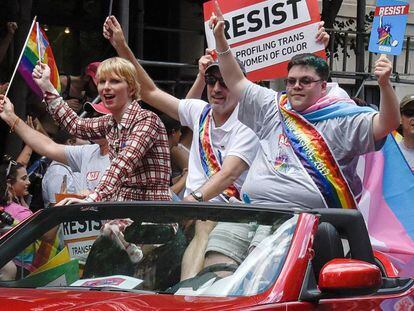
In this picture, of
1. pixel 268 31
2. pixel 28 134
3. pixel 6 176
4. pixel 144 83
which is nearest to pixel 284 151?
pixel 144 83

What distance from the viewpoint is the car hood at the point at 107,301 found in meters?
3.95

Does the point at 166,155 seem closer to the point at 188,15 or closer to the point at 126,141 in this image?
the point at 126,141

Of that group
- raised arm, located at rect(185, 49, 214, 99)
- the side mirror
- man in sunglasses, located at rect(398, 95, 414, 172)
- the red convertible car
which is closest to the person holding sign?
raised arm, located at rect(185, 49, 214, 99)

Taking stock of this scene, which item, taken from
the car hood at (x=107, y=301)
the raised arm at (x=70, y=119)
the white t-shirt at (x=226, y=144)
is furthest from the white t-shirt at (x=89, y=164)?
the car hood at (x=107, y=301)

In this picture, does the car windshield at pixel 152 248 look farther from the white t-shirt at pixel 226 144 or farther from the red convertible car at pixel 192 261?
the white t-shirt at pixel 226 144

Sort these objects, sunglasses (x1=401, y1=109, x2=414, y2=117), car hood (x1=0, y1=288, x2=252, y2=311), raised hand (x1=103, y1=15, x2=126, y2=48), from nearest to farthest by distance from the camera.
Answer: car hood (x1=0, y1=288, x2=252, y2=311) → raised hand (x1=103, y1=15, x2=126, y2=48) → sunglasses (x1=401, y1=109, x2=414, y2=117)

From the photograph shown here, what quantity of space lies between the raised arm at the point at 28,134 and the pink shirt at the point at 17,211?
1.22 m

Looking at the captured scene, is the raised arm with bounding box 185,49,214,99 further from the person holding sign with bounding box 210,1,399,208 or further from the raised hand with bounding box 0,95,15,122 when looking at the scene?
the raised hand with bounding box 0,95,15,122

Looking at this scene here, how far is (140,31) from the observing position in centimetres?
1254

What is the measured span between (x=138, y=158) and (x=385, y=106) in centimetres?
150

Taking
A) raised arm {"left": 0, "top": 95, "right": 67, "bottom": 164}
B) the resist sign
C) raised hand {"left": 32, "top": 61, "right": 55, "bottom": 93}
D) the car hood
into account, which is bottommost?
the car hood

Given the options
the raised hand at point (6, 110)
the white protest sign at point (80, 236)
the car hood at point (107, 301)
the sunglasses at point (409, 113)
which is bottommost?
the car hood at point (107, 301)

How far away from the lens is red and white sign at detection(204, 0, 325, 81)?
8523mm

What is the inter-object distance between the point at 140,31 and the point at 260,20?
3989mm
